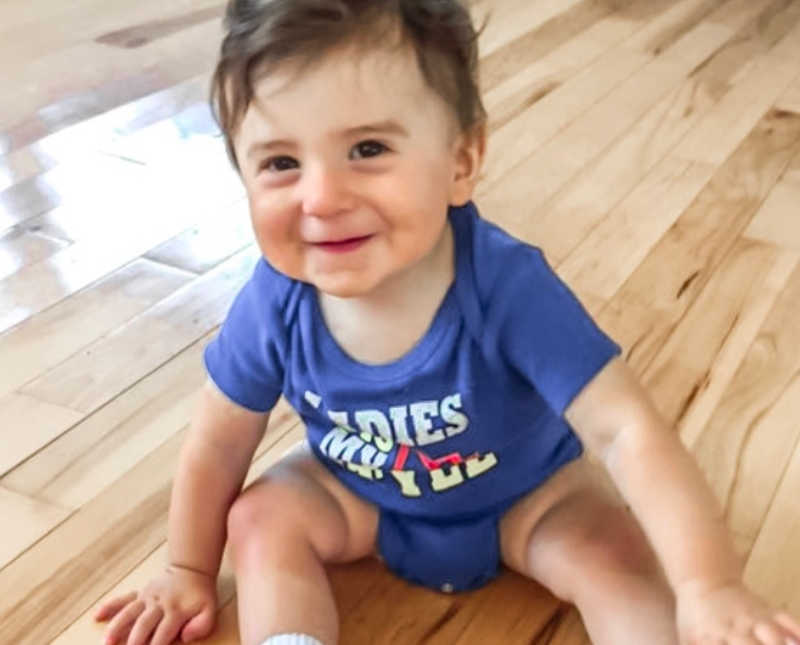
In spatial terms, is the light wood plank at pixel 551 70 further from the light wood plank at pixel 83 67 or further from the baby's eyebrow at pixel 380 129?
the baby's eyebrow at pixel 380 129

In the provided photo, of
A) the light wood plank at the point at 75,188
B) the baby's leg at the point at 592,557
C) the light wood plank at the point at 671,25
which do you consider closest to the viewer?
the baby's leg at the point at 592,557

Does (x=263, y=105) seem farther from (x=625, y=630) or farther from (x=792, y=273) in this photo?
(x=792, y=273)

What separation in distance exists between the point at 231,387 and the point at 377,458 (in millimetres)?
117

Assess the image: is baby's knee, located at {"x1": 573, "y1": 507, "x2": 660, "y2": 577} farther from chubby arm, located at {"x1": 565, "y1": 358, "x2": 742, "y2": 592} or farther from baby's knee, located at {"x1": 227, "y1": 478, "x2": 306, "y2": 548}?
baby's knee, located at {"x1": 227, "y1": 478, "x2": 306, "y2": 548}

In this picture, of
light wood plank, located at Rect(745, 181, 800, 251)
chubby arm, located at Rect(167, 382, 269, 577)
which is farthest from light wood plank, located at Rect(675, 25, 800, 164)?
chubby arm, located at Rect(167, 382, 269, 577)

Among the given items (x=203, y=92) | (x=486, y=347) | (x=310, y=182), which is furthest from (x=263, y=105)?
(x=203, y=92)

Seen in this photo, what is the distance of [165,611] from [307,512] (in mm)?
118

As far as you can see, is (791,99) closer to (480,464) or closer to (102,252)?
(102,252)

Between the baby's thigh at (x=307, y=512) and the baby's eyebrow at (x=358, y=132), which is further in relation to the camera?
the baby's thigh at (x=307, y=512)

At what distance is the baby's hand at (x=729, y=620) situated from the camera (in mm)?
685

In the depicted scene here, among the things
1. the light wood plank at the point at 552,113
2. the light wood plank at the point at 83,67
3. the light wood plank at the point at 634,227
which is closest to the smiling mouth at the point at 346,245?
the light wood plank at the point at 634,227

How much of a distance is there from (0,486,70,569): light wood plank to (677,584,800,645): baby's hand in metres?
0.51

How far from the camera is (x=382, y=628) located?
0.87 meters

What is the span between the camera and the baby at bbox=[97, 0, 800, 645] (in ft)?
2.37
